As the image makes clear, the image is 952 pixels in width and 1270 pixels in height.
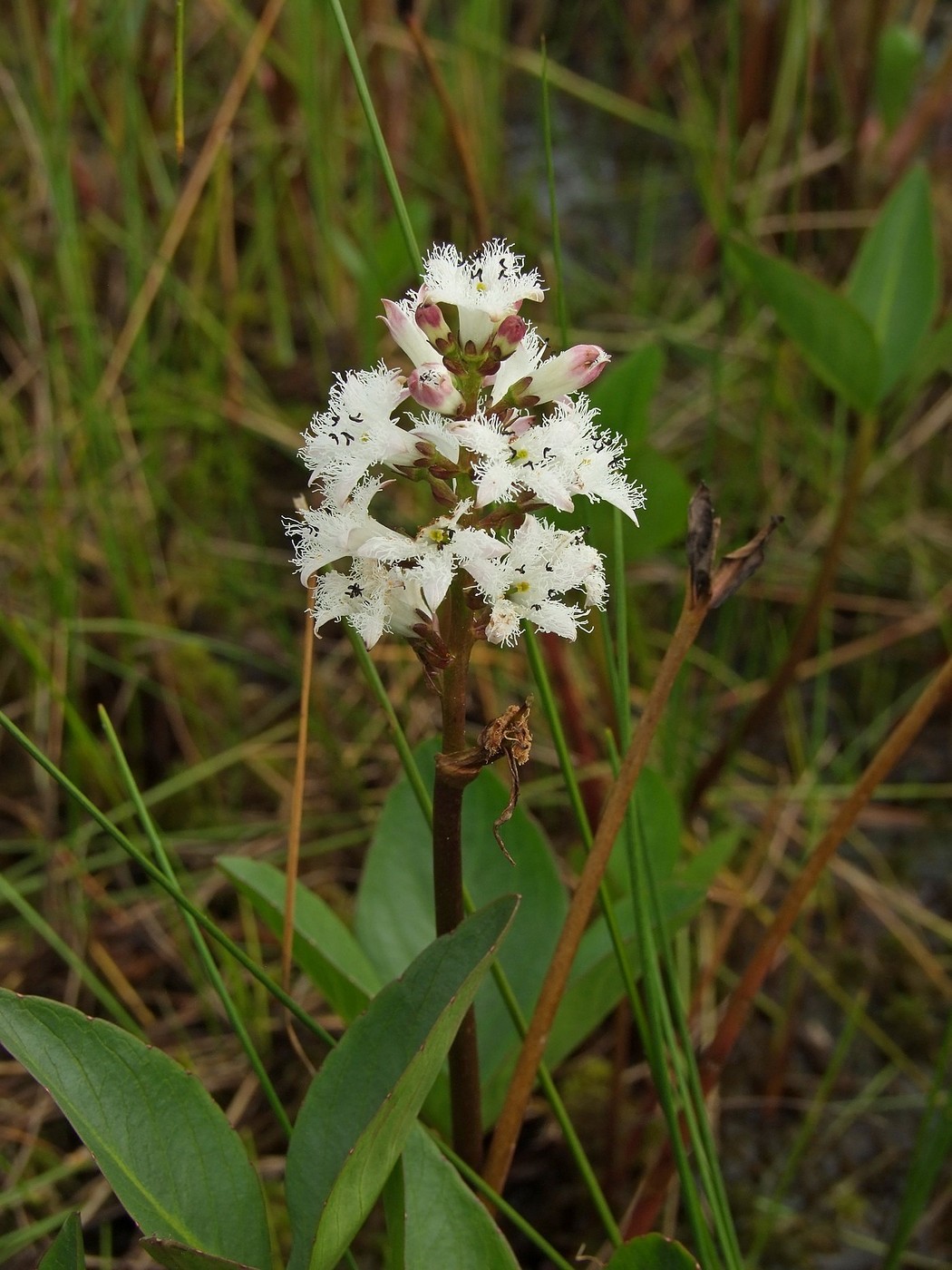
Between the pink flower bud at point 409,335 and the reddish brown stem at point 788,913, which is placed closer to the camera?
the pink flower bud at point 409,335

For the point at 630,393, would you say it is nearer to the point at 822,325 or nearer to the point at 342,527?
the point at 822,325

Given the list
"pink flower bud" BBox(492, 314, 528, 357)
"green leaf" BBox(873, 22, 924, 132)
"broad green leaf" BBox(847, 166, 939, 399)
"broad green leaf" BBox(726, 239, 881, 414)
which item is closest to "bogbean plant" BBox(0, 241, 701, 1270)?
"pink flower bud" BBox(492, 314, 528, 357)

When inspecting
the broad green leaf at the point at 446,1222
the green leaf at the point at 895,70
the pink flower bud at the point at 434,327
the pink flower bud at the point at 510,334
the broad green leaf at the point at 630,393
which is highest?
the green leaf at the point at 895,70

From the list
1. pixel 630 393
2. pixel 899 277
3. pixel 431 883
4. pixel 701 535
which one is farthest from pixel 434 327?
pixel 899 277

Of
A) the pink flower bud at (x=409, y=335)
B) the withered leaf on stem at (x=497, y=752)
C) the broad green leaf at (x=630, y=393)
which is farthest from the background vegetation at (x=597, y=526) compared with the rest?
the pink flower bud at (x=409, y=335)

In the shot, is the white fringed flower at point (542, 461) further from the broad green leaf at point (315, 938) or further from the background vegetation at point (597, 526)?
the background vegetation at point (597, 526)

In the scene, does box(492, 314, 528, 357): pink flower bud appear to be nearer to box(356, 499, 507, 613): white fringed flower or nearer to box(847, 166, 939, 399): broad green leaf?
box(356, 499, 507, 613): white fringed flower
